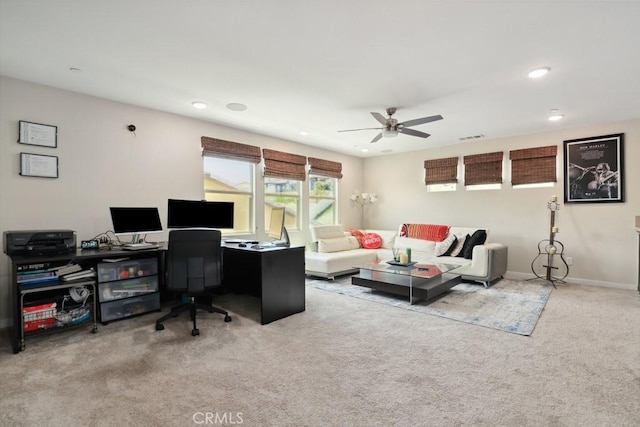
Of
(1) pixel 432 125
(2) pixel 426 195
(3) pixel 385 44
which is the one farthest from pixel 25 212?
(2) pixel 426 195

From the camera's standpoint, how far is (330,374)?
222cm

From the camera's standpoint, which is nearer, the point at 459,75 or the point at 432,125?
the point at 459,75

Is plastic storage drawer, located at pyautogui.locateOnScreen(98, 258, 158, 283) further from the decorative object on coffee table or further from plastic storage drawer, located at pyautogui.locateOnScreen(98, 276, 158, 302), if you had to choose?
the decorative object on coffee table

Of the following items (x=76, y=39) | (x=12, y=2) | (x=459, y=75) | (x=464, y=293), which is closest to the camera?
(x=12, y=2)

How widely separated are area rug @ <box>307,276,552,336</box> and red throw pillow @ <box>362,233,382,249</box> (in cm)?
130

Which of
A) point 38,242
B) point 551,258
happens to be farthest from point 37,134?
point 551,258

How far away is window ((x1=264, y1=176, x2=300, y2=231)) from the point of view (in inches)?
216

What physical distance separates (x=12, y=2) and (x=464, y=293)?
17.3 feet

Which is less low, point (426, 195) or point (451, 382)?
point (426, 195)

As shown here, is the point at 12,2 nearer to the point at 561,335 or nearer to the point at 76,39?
the point at 76,39

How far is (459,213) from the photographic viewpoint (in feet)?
20.3

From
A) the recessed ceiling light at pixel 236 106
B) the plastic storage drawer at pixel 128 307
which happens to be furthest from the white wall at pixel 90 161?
the plastic storage drawer at pixel 128 307

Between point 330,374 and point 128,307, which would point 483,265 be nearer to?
point 330,374

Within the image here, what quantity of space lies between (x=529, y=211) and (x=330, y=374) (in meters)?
4.90
